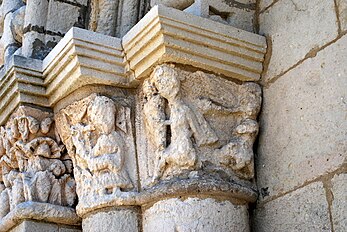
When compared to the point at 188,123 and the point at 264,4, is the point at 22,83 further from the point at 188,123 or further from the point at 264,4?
the point at 264,4

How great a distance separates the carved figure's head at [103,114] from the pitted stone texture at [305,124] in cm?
52

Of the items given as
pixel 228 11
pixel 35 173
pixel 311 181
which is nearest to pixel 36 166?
pixel 35 173

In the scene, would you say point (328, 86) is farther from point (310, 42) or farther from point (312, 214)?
point (312, 214)

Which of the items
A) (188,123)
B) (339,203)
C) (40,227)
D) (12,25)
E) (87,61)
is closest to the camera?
(339,203)

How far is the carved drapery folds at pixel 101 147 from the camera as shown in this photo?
2363 mm

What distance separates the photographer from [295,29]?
2.42 metres

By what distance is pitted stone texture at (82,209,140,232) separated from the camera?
234cm

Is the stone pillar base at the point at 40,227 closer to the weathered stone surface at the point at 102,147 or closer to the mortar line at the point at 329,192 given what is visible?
the weathered stone surface at the point at 102,147

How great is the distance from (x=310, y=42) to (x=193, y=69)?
1.31 ft

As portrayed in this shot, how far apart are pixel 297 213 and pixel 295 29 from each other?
25.0 inches

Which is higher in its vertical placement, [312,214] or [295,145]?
[295,145]

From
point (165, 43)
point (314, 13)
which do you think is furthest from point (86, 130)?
point (314, 13)

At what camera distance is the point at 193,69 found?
2.40 m

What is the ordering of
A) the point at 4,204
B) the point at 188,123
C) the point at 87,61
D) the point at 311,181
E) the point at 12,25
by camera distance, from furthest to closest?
the point at 12,25 → the point at 4,204 → the point at 87,61 → the point at 188,123 → the point at 311,181
